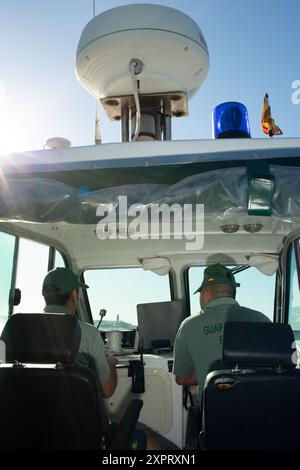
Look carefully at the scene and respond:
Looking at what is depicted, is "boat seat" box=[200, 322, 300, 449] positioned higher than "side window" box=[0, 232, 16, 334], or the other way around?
"side window" box=[0, 232, 16, 334]

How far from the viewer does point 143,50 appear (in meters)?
2.63

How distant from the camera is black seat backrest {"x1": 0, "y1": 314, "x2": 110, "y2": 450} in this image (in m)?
2.37

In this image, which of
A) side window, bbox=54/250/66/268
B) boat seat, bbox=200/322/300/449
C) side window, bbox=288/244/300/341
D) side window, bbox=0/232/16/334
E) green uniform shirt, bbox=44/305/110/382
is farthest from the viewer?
side window, bbox=54/250/66/268

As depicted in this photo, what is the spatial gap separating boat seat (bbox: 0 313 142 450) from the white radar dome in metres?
1.38

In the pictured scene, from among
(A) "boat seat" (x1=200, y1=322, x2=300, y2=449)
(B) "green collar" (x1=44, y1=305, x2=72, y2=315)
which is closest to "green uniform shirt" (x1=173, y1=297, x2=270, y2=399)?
(A) "boat seat" (x1=200, y1=322, x2=300, y2=449)

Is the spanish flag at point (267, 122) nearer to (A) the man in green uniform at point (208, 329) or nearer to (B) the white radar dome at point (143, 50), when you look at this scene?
(B) the white radar dome at point (143, 50)

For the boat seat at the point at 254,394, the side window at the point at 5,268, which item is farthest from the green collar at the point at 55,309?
the side window at the point at 5,268

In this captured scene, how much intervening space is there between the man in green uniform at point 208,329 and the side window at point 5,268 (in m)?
1.78

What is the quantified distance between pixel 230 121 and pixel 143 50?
0.63 metres

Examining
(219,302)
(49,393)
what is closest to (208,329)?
(219,302)

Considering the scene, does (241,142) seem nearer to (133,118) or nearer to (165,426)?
(133,118)

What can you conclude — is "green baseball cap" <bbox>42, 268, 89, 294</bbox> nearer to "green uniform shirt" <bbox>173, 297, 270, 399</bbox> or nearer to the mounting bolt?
"green uniform shirt" <bbox>173, 297, 270, 399</bbox>

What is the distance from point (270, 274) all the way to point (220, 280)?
2.39 m

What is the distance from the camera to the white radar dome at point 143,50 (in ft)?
8.57
